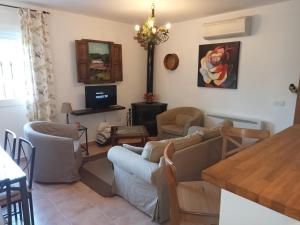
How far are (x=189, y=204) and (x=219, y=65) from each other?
3.28 meters

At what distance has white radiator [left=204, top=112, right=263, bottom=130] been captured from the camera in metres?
3.88

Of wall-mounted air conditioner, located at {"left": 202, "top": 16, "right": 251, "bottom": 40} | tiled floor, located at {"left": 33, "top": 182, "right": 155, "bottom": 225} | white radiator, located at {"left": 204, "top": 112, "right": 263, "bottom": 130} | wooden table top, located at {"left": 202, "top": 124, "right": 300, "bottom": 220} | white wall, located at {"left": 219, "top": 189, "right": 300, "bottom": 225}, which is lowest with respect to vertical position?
tiled floor, located at {"left": 33, "top": 182, "right": 155, "bottom": 225}

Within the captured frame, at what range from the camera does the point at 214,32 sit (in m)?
4.13

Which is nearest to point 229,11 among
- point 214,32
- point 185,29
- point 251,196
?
point 214,32

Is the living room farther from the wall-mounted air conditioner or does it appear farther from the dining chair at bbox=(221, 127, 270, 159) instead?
the dining chair at bbox=(221, 127, 270, 159)

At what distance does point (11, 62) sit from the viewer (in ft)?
12.1

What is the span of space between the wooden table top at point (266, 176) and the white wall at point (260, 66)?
2.65m

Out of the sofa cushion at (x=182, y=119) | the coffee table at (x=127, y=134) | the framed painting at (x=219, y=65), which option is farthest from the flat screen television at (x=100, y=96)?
the framed painting at (x=219, y=65)

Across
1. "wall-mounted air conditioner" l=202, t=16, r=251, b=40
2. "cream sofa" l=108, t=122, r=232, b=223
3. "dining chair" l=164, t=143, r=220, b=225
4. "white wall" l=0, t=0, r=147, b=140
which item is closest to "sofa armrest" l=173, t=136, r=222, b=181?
"cream sofa" l=108, t=122, r=232, b=223

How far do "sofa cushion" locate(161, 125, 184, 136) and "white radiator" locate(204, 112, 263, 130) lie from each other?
601mm

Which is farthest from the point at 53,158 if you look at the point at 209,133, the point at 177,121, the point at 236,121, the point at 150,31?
the point at 236,121

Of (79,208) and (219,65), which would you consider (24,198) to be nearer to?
(79,208)

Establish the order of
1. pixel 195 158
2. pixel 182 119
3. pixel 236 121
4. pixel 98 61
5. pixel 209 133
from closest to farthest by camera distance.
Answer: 1. pixel 195 158
2. pixel 209 133
3. pixel 236 121
4. pixel 98 61
5. pixel 182 119

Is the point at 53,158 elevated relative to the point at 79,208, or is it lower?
elevated
